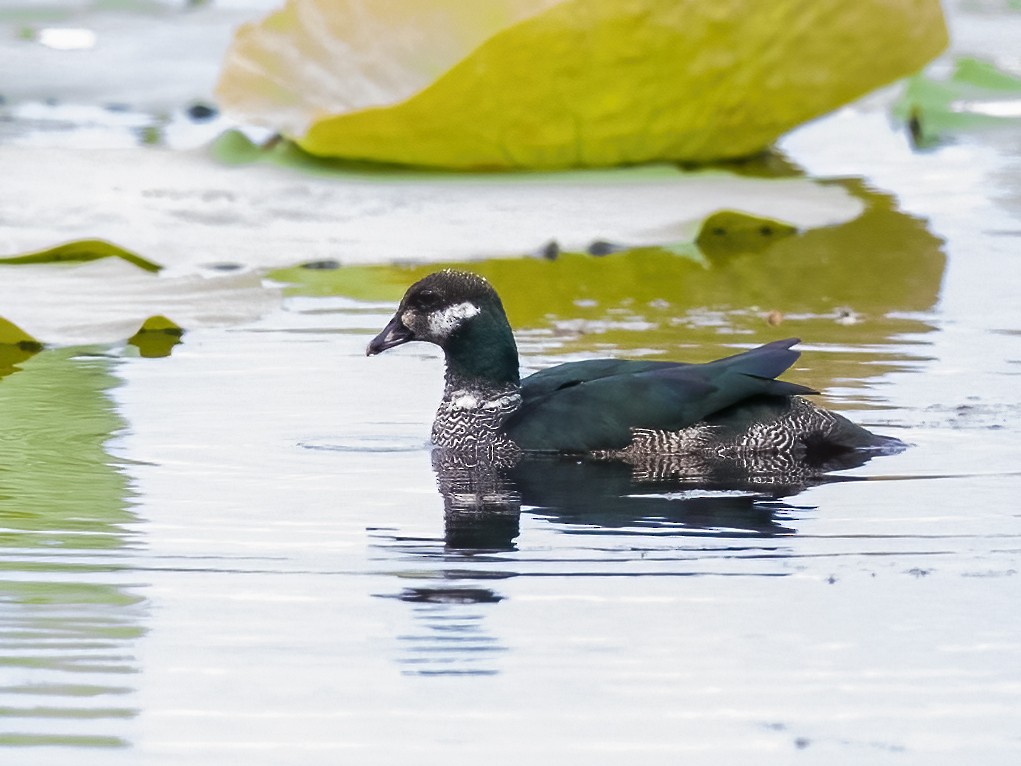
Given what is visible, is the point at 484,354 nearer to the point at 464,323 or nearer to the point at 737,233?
the point at 464,323

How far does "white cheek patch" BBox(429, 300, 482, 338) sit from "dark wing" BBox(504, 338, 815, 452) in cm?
37

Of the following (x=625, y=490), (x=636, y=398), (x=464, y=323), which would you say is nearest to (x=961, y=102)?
(x=464, y=323)

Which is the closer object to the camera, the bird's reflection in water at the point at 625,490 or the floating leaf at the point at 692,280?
the bird's reflection in water at the point at 625,490

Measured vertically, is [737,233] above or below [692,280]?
above

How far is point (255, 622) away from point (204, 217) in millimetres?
5374

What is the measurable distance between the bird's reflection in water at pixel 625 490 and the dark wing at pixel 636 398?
9cm

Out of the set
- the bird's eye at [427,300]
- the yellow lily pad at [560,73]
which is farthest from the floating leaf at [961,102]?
the bird's eye at [427,300]

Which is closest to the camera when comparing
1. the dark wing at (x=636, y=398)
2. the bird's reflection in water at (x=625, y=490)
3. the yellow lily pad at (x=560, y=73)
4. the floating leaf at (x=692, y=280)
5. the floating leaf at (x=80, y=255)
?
the bird's reflection in water at (x=625, y=490)

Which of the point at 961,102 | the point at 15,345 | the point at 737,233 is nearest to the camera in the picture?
the point at 15,345

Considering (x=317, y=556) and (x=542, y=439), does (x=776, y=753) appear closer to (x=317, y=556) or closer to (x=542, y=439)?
(x=317, y=556)

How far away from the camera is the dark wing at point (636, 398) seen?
5.59 metres

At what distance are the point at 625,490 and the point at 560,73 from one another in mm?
4856

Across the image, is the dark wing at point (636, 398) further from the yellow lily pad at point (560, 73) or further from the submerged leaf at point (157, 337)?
the yellow lily pad at point (560, 73)

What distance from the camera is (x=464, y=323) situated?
6.02m
